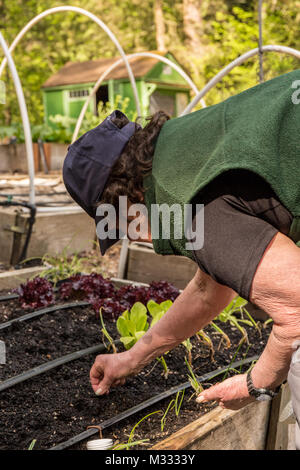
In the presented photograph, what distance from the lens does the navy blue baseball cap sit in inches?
47.7

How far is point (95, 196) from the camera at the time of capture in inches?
49.3

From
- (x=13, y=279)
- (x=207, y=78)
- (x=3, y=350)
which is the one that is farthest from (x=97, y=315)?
(x=207, y=78)

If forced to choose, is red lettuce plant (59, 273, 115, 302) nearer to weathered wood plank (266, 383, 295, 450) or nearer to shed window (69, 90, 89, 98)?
weathered wood plank (266, 383, 295, 450)

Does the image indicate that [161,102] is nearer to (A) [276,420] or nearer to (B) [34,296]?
(B) [34,296]

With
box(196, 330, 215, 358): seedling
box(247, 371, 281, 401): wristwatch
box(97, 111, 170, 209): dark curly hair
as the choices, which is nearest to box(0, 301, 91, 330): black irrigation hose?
box(196, 330, 215, 358): seedling

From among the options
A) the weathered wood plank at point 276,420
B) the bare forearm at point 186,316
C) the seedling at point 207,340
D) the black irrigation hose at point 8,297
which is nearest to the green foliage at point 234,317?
the seedling at point 207,340

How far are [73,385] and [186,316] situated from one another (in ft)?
1.71

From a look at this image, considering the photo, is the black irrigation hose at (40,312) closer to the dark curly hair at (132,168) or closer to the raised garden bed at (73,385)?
the raised garden bed at (73,385)

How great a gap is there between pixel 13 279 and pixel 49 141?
5.04 metres

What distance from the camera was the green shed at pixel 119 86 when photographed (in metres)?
8.72

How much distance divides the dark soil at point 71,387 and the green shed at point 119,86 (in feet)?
22.2

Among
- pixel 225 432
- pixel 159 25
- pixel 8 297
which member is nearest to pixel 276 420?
pixel 225 432

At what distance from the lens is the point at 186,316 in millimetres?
1519

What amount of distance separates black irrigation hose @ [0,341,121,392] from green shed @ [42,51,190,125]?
6.95 meters
